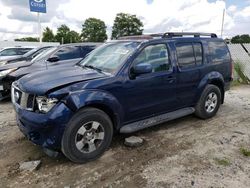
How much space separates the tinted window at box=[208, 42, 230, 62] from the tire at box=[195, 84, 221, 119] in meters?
0.65

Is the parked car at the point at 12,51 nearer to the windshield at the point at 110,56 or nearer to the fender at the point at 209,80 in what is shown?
the windshield at the point at 110,56

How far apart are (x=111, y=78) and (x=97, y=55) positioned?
1111 mm

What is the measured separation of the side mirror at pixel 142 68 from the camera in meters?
4.19

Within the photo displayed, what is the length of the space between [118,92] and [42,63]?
446 centimetres

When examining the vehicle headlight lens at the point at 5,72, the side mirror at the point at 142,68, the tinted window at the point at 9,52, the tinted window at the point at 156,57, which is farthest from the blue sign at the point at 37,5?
the side mirror at the point at 142,68

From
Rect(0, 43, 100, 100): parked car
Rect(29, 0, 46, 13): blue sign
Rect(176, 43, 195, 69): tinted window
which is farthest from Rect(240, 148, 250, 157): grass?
Rect(29, 0, 46, 13): blue sign

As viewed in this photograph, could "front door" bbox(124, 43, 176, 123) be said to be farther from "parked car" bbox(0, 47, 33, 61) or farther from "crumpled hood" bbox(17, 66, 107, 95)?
"parked car" bbox(0, 47, 33, 61)

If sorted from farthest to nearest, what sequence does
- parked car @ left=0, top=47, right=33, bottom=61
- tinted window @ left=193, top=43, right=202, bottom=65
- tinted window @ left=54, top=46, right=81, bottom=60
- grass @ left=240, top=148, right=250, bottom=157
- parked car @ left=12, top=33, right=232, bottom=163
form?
1. parked car @ left=0, top=47, right=33, bottom=61
2. tinted window @ left=54, top=46, right=81, bottom=60
3. tinted window @ left=193, top=43, right=202, bottom=65
4. grass @ left=240, top=148, right=250, bottom=157
5. parked car @ left=12, top=33, right=232, bottom=163

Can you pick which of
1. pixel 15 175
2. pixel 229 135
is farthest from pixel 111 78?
pixel 229 135

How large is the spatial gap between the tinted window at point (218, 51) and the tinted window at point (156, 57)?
4.79 feet

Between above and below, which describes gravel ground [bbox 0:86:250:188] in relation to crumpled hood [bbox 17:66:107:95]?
below

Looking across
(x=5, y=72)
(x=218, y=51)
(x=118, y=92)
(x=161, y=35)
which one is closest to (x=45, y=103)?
(x=118, y=92)

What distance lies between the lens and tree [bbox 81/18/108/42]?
Answer: 238 ft

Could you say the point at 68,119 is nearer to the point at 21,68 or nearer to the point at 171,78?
the point at 171,78
